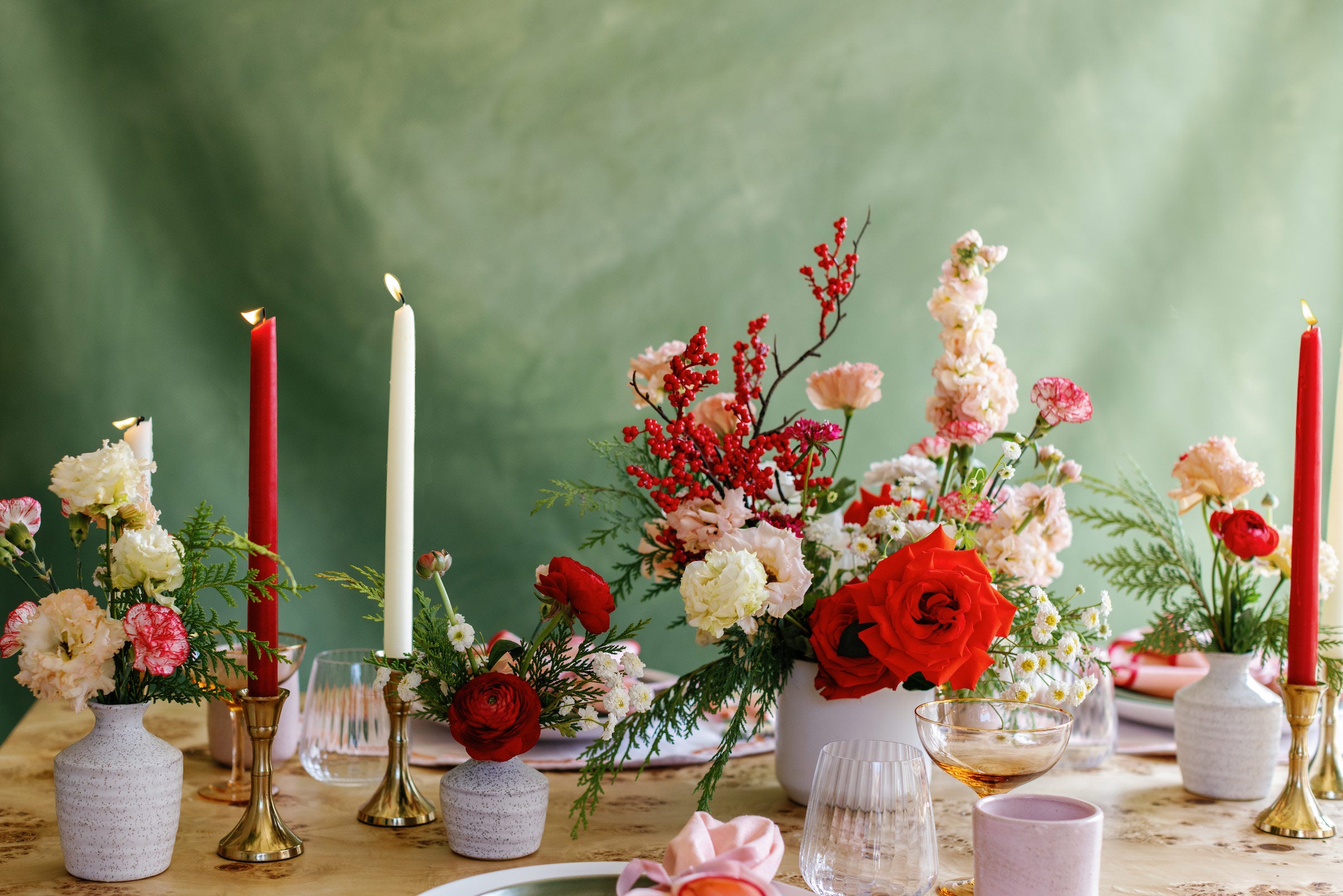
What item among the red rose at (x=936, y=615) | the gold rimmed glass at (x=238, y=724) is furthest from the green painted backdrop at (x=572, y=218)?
the red rose at (x=936, y=615)

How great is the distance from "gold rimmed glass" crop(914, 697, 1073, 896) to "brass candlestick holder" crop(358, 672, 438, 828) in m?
0.38

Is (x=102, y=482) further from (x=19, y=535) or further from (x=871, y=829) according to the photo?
(x=871, y=829)

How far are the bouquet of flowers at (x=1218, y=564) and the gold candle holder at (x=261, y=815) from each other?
0.65 m

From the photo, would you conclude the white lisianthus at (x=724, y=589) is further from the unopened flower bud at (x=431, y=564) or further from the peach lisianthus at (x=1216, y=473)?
the peach lisianthus at (x=1216, y=473)

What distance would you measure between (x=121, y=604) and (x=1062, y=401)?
2.24 ft

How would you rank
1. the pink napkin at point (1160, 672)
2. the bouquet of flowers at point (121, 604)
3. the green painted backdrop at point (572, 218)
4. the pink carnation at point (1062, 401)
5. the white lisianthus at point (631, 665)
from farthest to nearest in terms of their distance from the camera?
the green painted backdrop at point (572, 218) < the pink napkin at point (1160, 672) < the pink carnation at point (1062, 401) < the white lisianthus at point (631, 665) < the bouquet of flowers at point (121, 604)

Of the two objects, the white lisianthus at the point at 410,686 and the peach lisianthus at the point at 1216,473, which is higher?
the peach lisianthus at the point at 1216,473

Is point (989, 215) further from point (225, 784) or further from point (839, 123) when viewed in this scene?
point (225, 784)

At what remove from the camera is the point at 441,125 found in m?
1.52

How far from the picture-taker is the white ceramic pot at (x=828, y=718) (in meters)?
0.83

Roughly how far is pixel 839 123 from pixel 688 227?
1.00 feet

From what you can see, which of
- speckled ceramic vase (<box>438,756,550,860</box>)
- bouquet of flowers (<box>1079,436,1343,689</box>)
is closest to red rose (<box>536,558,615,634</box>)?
speckled ceramic vase (<box>438,756,550,860</box>)

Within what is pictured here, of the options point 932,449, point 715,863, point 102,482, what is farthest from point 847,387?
point 102,482

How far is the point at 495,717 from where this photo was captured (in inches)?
27.2
